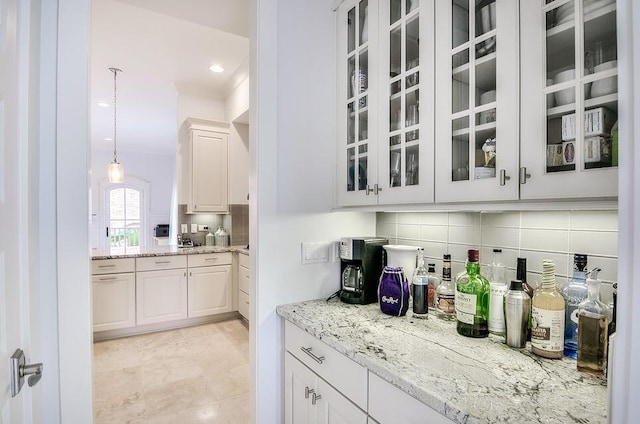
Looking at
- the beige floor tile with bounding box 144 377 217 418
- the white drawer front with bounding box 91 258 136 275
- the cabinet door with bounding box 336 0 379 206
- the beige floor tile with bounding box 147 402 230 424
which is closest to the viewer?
the cabinet door with bounding box 336 0 379 206

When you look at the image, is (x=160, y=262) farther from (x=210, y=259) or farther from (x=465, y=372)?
(x=465, y=372)

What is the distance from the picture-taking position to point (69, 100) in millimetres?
1194

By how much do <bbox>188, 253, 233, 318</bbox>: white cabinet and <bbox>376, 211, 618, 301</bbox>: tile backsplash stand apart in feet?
8.83

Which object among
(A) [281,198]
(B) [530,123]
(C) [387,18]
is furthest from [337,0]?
(B) [530,123]

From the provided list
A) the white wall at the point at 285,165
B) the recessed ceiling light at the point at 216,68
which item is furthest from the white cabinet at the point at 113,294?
the white wall at the point at 285,165

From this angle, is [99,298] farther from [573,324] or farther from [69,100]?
[573,324]

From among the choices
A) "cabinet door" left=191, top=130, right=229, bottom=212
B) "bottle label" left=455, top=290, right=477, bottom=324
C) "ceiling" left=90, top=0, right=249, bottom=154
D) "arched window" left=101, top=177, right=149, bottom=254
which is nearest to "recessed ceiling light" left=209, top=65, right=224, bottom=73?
"ceiling" left=90, top=0, right=249, bottom=154

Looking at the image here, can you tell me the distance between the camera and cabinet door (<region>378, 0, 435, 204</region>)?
124 cm

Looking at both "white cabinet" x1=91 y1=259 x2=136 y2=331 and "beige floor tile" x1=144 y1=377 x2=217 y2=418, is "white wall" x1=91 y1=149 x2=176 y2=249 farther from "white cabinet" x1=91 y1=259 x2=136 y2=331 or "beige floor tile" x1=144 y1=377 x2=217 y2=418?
"beige floor tile" x1=144 y1=377 x2=217 y2=418

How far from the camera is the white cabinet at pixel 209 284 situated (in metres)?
3.74

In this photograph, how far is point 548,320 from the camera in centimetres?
102

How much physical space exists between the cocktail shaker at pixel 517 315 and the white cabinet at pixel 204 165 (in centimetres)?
376

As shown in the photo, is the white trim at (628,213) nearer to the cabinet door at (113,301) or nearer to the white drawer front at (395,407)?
the white drawer front at (395,407)

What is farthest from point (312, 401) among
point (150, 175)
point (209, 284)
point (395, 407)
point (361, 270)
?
point (150, 175)
